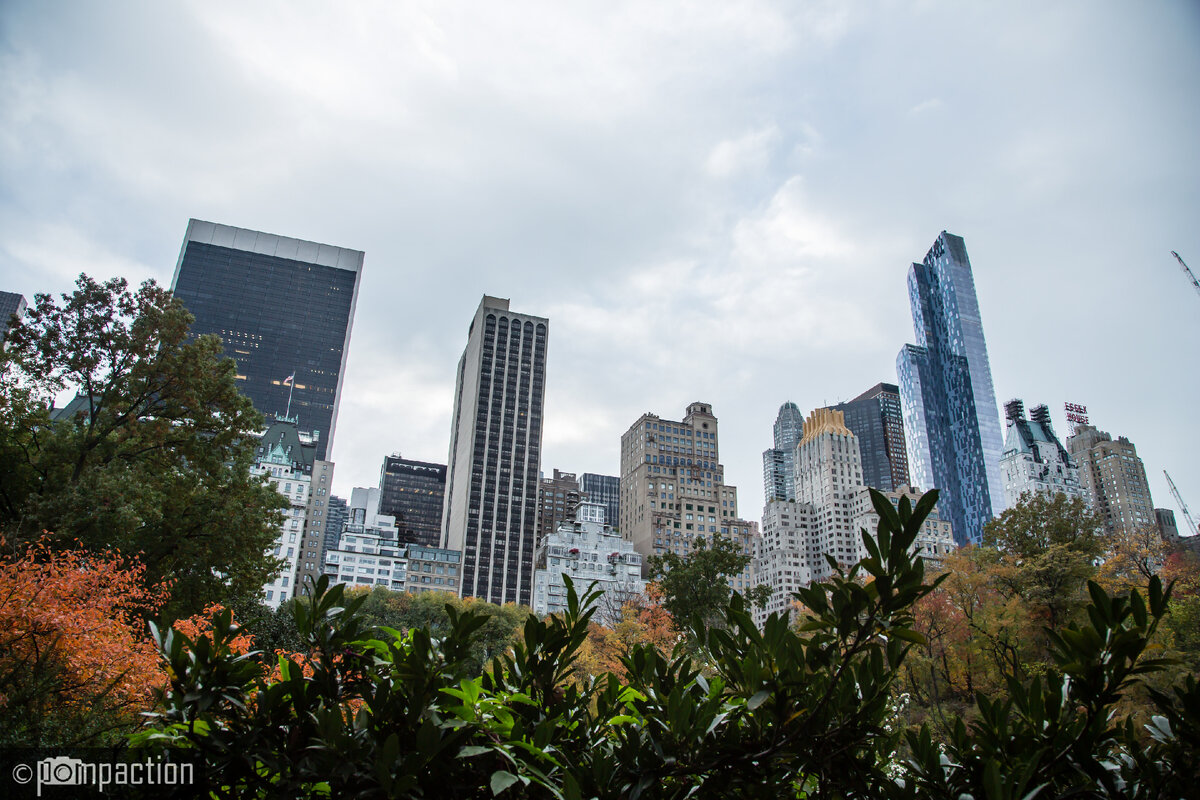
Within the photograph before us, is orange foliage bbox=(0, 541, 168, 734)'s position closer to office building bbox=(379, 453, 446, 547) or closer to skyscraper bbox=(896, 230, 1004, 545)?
office building bbox=(379, 453, 446, 547)

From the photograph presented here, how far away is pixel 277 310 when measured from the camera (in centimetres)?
17538

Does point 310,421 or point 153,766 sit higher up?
point 310,421

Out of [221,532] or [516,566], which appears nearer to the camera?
[221,532]

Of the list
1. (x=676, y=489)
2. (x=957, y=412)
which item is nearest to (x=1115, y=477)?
(x=957, y=412)

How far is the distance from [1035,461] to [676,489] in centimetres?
10555

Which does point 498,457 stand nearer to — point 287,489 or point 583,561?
point 583,561

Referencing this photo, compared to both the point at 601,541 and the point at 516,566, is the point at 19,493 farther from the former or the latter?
the point at 516,566

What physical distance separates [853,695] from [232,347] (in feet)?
624

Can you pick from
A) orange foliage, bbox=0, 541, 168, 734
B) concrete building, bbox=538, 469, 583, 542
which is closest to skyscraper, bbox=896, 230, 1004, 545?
concrete building, bbox=538, 469, 583, 542

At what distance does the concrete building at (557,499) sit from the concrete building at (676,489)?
42.3m

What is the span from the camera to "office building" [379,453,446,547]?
187500mm

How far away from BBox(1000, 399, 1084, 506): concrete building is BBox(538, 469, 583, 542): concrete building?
104942 millimetres

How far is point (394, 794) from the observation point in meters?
2.01

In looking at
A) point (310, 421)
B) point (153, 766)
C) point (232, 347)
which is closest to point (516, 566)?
point (310, 421)
